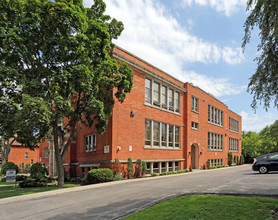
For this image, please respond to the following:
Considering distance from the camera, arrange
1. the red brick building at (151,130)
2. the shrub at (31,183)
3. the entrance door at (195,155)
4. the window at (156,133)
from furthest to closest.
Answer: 1. the entrance door at (195,155)
2. the window at (156,133)
3. the red brick building at (151,130)
4. the shrub at (31,183)

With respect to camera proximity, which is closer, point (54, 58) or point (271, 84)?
point (271, 84)

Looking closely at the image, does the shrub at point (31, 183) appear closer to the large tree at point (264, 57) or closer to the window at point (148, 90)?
the window at point (148, 90)

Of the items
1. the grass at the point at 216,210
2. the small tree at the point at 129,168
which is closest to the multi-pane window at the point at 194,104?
the small tree at the point at 129,168

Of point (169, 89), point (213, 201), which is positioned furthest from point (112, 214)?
point (169, 89)

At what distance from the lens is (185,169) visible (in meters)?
26.7

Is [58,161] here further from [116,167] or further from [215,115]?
[215,115]

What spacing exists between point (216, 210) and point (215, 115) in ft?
109

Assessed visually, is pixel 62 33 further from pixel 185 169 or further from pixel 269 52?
pixel 185 169

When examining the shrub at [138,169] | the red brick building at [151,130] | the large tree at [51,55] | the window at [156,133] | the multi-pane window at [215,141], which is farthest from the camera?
the multi-pane window at [215,141]

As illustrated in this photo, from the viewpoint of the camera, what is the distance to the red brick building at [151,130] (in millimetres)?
19516

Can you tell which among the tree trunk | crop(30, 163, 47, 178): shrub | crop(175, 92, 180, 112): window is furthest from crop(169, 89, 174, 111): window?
crop(30, 163, 47, 178): shrub

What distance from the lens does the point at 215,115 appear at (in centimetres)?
3788

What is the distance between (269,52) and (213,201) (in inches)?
201

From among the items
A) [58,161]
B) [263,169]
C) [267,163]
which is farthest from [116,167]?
[267,163]
